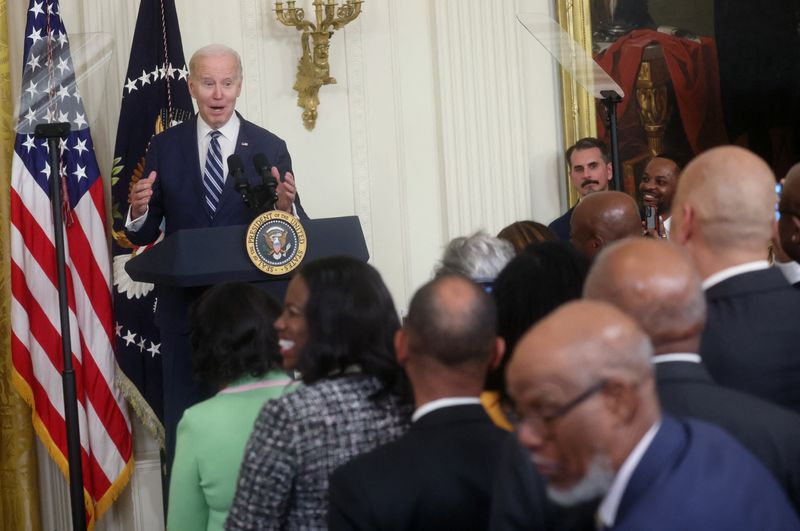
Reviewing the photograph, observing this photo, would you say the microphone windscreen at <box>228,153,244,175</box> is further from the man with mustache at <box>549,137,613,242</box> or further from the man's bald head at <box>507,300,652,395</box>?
the man's bald head at <box>507,300,652,395</box>

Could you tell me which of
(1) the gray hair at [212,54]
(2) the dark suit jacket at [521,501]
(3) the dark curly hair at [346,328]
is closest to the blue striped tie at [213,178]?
(1) the gray hair at [212,54]

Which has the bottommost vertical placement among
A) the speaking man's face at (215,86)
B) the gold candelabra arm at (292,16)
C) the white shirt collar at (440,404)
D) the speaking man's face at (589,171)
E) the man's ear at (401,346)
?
the white shirt collar at (440,404)

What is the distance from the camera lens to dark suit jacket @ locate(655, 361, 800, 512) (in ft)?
7.52

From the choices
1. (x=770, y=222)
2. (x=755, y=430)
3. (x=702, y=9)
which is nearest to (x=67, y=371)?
(x=770, y=222)

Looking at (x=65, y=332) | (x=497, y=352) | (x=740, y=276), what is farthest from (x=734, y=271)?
(x=65, y=332)

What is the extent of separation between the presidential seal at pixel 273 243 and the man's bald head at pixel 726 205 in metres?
1.89

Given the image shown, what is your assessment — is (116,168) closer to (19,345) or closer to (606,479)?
(19,345)

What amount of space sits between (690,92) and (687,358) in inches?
213

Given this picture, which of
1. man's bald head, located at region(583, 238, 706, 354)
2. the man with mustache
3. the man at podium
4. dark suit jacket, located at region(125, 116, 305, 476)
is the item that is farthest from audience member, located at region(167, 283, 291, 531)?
the man with mustache

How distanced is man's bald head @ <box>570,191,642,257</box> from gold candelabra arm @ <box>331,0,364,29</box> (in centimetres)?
311

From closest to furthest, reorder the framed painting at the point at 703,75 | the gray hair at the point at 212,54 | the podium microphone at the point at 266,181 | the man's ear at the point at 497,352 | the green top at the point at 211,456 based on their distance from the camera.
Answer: the man's ear at the point at 497,352
the green top at the point at 211,456
the podium microphone at the point at 266,181
the gray hair at the point at 212,54
the framed painting at the point at 703,75

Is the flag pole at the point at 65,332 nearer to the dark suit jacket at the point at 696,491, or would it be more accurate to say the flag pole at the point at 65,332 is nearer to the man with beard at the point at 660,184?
the man with beard at the point at 660,184

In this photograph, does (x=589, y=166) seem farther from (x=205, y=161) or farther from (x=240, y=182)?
(x=240, y=182)

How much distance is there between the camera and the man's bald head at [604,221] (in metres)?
4.01
